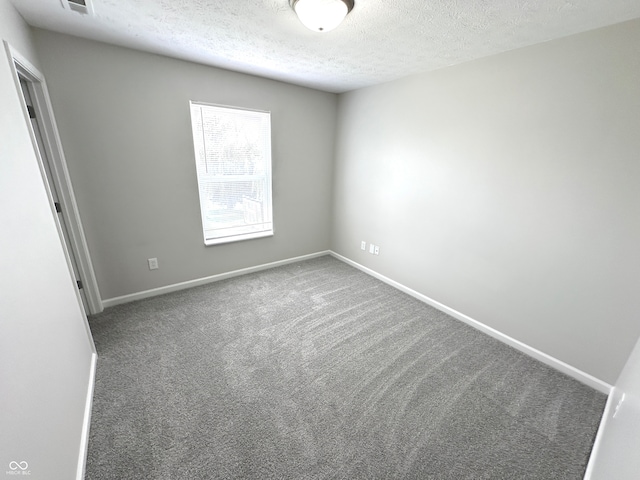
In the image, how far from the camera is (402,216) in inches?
115

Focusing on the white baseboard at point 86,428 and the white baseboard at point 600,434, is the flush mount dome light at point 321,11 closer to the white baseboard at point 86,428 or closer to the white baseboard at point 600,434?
the white baseboard at point 86,428

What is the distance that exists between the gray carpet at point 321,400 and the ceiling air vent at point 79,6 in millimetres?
2320

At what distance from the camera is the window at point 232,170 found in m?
2.72

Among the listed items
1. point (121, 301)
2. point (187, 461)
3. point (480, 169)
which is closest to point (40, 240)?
point (187, 461)

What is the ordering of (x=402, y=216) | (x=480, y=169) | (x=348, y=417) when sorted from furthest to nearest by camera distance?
1. (x=402, y=216)
2. (x=480, y=169)
3. (x=348, y=417)

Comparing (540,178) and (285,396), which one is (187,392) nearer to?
(285,396)

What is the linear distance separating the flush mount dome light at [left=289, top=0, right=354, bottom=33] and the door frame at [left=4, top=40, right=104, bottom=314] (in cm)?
163

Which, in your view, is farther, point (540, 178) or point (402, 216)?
point (402, 216)

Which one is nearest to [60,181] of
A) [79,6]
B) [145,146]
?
[145,146]

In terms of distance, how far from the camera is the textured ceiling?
4.54ft

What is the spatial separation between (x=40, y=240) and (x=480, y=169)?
3048 mm

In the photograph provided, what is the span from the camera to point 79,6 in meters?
1.52

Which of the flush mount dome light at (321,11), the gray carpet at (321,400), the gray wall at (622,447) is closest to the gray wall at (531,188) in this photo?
the gray carpet at (321,400)

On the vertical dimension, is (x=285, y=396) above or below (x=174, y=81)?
below
